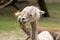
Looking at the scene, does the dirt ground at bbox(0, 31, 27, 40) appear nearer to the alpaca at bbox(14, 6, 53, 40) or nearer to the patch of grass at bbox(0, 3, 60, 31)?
the patch of grass at bbox(0, 3, 60, 31)

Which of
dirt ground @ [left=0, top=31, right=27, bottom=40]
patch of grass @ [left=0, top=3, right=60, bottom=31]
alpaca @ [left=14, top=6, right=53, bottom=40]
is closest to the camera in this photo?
alpaca @ [left=14, top=6, right=53, bottom=40]

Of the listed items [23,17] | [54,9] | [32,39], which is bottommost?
[54,9]

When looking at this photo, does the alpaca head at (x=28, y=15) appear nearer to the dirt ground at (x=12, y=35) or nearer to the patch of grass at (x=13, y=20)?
the dirt ground at (x=12, y=35)

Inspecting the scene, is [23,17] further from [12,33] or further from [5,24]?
[5,24]

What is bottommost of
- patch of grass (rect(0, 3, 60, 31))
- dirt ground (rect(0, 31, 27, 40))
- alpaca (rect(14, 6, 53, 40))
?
patch of grass (rect(0, 3, 60, 31))

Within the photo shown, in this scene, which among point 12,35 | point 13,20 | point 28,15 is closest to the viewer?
point 28,15

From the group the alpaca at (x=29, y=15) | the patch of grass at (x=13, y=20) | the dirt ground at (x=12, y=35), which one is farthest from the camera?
the patch of grass at (x=13, y=20)

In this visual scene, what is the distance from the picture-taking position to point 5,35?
7293mm

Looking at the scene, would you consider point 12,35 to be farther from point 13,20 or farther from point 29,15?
point 29,15

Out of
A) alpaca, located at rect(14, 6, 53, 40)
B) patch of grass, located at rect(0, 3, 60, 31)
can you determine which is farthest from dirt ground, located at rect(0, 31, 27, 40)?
alpaca, located at rect(14, 6, 53, 40)

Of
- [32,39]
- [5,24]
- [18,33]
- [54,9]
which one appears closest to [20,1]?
[54,9]

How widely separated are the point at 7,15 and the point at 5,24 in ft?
7.22

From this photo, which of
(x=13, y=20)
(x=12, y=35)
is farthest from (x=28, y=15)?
(x=13, y=20)

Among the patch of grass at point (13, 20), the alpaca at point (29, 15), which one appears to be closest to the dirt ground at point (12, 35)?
the patch of grass at point (13, 20)
